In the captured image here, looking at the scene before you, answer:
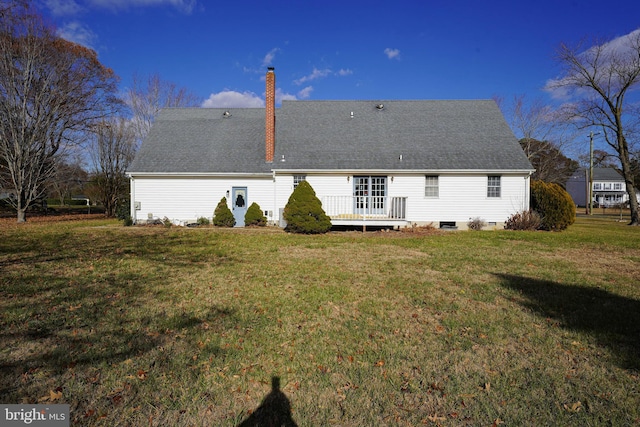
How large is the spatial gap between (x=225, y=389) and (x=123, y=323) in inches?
91.2

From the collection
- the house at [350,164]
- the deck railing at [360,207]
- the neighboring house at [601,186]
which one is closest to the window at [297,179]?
the house at [350,164]

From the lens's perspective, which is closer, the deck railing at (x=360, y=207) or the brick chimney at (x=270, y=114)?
the deck railing at (x=360, y=207)

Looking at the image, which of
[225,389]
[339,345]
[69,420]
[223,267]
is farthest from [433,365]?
[223,267]

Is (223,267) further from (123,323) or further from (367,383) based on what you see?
(367,383)

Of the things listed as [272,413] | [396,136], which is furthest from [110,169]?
[272,413]

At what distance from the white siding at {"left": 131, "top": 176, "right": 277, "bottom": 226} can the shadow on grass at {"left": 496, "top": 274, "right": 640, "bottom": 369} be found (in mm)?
13431

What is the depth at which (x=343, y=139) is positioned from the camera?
59.6ft

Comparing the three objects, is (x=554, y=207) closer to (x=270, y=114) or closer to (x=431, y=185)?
(x=431, y=185)

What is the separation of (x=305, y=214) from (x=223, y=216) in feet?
16.2

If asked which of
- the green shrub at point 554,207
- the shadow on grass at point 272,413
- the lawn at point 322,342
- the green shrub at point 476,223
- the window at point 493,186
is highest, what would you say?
the window at point 493,186

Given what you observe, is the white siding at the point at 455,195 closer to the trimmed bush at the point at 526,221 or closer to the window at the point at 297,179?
A: the trimmed bush at the point at 526,221

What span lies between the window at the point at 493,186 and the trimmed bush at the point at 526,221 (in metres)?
1.41

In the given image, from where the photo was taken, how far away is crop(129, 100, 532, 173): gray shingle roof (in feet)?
55.0

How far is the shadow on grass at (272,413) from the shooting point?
2.67 m
